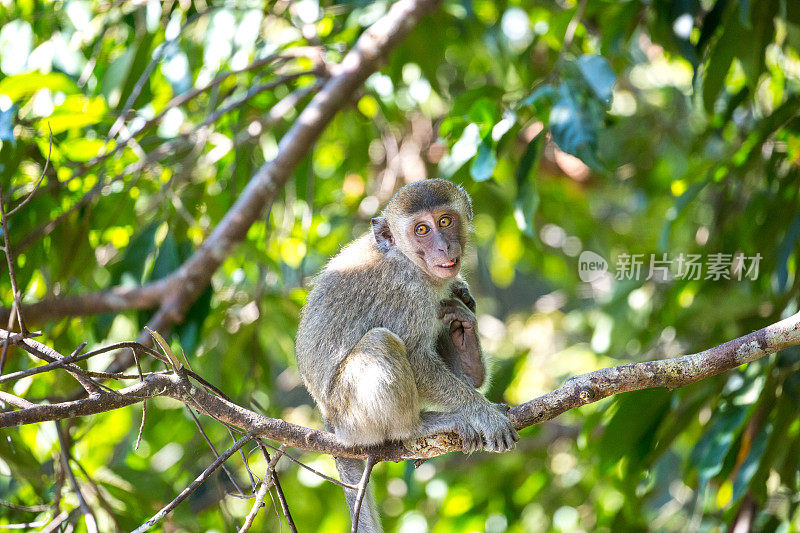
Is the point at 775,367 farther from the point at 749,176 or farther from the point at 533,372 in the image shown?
the point at 533,372

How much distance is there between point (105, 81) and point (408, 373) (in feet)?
11.4

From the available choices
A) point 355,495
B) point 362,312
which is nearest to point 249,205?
point 362,312

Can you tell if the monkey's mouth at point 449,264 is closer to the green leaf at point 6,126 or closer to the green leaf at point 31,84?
the green leaf at point 6,126

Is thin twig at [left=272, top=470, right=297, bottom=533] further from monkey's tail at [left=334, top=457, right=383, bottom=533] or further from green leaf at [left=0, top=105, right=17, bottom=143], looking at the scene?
green leaf at [left=0, top=105, right=17, bottom=143]

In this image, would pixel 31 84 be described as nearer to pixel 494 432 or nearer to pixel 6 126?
pixel 6 126

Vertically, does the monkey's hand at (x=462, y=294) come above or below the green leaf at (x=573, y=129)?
below

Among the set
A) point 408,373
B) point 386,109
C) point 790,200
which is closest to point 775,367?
point 790,200

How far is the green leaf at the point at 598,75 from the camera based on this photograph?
15.0 feet

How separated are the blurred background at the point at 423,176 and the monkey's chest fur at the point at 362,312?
29.7 inches

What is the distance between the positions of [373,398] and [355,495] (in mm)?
585

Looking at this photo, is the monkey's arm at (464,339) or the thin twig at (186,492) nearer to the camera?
the thin twig at (186,492)

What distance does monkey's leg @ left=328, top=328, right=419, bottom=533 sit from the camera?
13.1 feet
